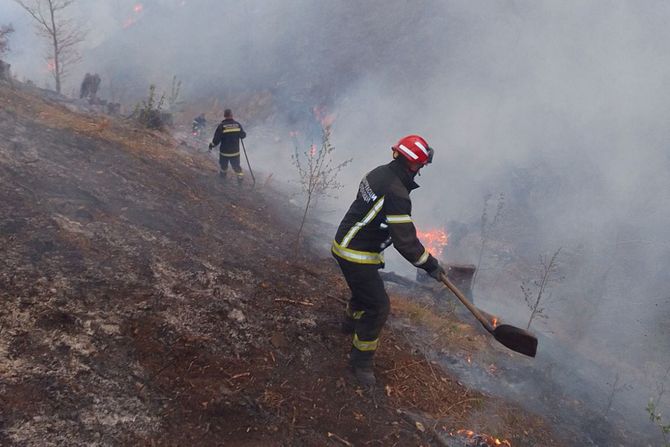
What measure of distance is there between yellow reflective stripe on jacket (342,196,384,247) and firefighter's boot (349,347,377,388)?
918 mm

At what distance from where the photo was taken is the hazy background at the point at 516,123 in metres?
10.6

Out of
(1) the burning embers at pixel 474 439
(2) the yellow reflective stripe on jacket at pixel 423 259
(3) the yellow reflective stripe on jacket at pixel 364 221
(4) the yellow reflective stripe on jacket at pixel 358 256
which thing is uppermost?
(3) the yellow reflective stripe on jacket at pixel 364 221

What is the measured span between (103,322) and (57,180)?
298 centimetres

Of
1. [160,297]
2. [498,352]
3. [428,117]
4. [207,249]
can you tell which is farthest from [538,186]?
[160,297]

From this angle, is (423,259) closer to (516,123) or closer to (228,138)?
(228,138)

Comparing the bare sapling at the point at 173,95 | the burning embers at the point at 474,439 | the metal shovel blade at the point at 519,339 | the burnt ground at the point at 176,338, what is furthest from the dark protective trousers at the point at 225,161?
the burning embers at the point at 474,439

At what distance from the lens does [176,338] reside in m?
3.23

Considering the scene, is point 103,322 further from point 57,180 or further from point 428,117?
point 428,117

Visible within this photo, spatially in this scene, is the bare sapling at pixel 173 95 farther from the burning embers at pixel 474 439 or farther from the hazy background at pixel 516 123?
the burning embers at pixel 474 439

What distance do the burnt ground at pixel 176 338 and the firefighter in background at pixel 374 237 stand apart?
0.38 m

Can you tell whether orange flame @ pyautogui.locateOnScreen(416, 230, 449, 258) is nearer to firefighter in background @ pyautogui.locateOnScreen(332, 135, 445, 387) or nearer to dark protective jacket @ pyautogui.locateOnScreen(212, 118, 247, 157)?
dark protective jacket @ pyautogui.locateOnScreen(212, 118, 247, 157)

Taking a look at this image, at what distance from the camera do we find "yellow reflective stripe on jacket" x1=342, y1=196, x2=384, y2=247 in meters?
3.36

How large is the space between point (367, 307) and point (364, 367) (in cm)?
50

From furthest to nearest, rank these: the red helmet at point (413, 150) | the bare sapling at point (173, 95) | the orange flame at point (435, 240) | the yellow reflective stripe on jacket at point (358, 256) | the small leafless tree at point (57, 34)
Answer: the bare sapling at point (173, 95) → the small leafless tree at point (57, 34) → the orange flame at point (435, 240) → the yellow reflective stripe on jacket at point (358, 256) → the red helmet at point (413, 150)
